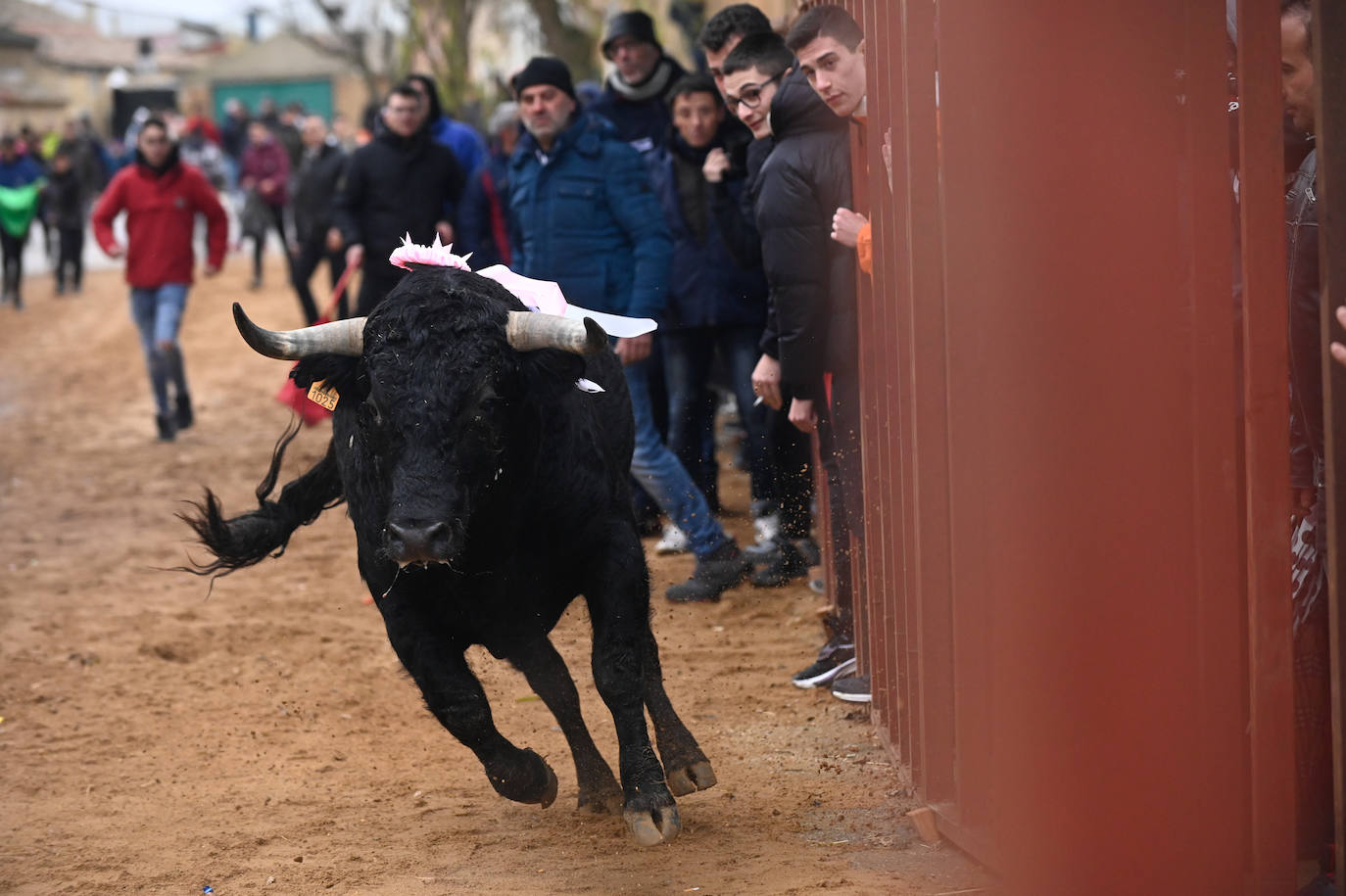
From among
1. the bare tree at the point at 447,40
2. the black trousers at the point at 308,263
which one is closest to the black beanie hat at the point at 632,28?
the black trousers at the point at 308,263

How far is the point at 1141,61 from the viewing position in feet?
10.6

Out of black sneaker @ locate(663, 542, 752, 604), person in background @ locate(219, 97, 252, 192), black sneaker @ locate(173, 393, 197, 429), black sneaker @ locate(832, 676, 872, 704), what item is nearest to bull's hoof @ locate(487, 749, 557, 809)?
black sneaker @ locate(832, 676, 872, 704)

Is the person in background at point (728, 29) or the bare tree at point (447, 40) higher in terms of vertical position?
the bare tree at point (447, 40)

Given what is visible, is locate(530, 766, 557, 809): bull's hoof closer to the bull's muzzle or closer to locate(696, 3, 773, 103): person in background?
the bull's muzzle

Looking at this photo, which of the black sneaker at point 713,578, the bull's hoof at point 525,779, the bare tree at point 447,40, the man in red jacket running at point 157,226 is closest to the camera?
the bull's hoof at point 525,779

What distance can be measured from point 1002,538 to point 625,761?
141 cm

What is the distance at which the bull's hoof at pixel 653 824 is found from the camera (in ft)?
14.2

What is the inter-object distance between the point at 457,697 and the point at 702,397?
3.84 meters

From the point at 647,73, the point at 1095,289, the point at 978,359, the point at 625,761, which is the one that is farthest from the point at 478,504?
the point at 647,73

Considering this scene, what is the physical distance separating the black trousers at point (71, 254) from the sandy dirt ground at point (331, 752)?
53.3 feet

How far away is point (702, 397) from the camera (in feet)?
26.9

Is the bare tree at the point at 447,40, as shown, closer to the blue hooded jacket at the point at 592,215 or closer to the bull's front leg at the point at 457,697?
the blue hooded jacket at the point at 592,215

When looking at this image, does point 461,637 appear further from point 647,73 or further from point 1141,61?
point 647,73

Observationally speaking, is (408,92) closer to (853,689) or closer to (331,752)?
(331,752)
